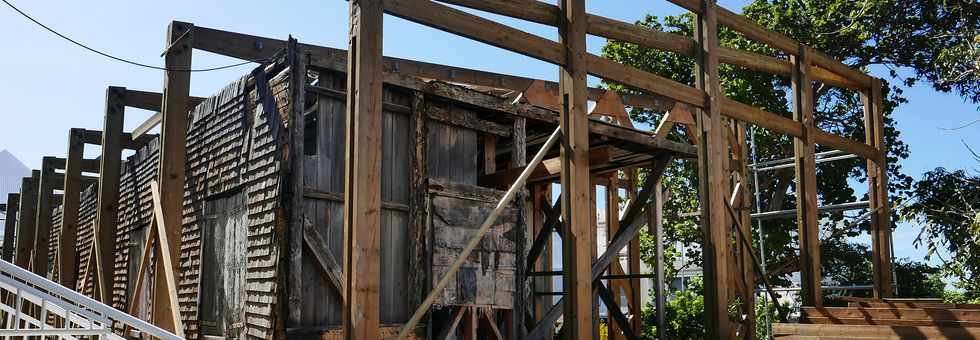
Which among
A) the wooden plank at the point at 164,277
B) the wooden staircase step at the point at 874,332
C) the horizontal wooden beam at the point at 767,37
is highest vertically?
the horizontal wooden beam at the point at 767,37

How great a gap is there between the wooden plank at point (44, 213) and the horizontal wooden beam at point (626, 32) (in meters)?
10.2

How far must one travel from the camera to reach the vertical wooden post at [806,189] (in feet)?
31.1

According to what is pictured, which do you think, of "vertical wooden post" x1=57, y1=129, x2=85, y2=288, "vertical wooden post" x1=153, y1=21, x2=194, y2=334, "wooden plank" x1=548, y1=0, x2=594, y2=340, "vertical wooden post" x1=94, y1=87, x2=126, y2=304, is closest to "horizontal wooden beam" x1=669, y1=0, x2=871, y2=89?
"wooden plank" x1=548, y1=0, x2=594, y2=340

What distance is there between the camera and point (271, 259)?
285 inches

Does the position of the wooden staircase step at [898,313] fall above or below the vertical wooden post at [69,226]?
below

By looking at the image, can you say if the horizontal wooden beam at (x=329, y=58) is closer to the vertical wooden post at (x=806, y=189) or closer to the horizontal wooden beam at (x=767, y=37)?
the horizontal wooden beam at (x=767, y=37)

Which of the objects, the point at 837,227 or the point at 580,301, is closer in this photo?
the point at 580,301

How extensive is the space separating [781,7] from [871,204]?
33.0 ft

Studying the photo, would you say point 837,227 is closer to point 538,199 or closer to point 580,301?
point 538,199

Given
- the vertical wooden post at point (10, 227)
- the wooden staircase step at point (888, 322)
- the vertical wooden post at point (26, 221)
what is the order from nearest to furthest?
the wooden staircase step at point (888, 322) < the vertical wooden post at point (26, 221) < the vertical wooden post at point (10, 227)

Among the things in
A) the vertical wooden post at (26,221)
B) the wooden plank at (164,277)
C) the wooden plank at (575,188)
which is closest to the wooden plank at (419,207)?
the wooden plank at (575,188)

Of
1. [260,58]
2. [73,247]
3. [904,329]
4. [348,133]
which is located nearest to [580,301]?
[348,133]

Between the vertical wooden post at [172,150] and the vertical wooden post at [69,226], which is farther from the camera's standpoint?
the vertical wooden post at [69,226]

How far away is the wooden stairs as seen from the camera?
302 inches
